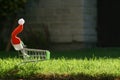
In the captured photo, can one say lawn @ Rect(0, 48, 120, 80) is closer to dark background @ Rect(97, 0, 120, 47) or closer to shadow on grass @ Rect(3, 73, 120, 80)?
shadow on grass @ Rect(3, 73, 120, 80)

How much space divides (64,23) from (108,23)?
1.40 m

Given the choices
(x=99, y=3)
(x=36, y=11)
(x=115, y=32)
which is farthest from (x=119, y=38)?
(x=36, y=11)

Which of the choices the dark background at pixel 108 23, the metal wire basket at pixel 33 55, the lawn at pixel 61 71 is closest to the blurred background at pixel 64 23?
the dark background at pixel 108 23

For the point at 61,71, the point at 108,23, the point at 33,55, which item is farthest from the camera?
the point at 108,23

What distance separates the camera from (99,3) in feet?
Answer: 48.8

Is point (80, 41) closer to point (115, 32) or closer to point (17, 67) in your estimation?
point (115, 32)

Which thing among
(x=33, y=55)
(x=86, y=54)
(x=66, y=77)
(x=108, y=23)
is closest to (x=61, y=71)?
(x=66, y=77)

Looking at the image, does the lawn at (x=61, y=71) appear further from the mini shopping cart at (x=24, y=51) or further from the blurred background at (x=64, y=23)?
the blurred background at (x=64, y=23)

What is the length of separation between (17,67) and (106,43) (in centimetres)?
713

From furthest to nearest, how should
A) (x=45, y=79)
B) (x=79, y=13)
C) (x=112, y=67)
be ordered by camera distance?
1. (x=79, y=13)
2. (x=112, y=67)
3. (x=45, y=79)

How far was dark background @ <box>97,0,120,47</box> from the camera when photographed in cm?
1475

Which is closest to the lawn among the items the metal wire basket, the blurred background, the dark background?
the metal wire basket

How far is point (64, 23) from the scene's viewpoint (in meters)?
14.3

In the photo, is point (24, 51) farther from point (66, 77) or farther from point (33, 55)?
point (66, 77)
